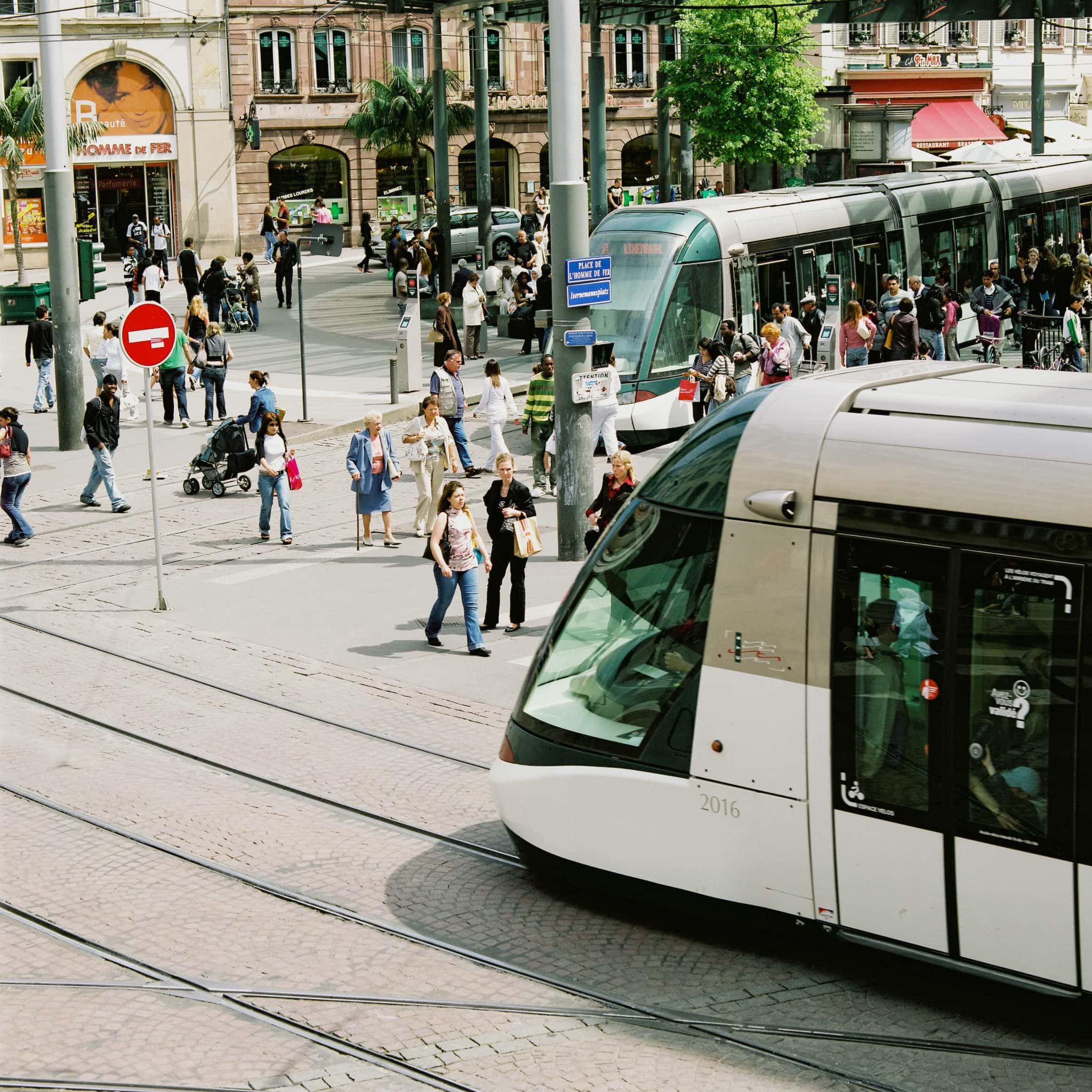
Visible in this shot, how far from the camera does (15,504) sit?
17844 mm

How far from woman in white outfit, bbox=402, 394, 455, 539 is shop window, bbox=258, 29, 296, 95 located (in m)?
37.2

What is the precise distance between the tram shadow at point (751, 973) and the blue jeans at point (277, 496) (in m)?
8.69

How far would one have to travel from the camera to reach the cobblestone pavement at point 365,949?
6891 millimetres

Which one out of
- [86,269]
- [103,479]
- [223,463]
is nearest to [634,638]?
[103,479]

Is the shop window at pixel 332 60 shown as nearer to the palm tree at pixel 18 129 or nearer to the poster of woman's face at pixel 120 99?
the poster of woman's face at pixel 120 99

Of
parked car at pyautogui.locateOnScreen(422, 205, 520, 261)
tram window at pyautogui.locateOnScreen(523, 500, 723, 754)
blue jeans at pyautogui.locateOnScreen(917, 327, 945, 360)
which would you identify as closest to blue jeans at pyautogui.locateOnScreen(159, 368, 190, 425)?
blue jeans at pyautogui.locateOnScreen(917, 327, 945, 360)

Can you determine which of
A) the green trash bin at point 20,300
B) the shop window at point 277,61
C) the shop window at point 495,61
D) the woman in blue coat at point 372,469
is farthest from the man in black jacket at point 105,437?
the shop window at point 495,61

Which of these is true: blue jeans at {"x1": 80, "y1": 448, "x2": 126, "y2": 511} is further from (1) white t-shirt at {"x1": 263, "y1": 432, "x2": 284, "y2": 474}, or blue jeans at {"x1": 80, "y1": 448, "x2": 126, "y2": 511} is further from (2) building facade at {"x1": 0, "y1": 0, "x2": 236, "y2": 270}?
(2) building facade at {"x1": 0, "y1": 0, "x2": 236, "y2": 270}

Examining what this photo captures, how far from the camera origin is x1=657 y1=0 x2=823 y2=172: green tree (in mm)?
44250

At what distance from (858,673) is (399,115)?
4559cm

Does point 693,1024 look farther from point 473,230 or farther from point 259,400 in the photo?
point 473,230

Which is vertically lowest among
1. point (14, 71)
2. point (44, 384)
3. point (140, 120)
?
point (44, 384)

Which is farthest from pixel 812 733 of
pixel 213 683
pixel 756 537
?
pixel 213 683

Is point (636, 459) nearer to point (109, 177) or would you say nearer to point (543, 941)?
point (543, 941)
